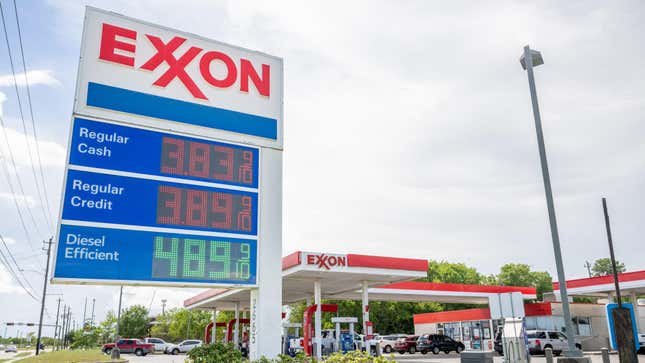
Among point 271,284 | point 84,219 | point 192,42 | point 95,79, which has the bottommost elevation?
Result: point 271,284

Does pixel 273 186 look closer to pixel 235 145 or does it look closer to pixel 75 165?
A: pixel 235 145

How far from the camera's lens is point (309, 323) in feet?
88.2

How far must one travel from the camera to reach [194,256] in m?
11.3

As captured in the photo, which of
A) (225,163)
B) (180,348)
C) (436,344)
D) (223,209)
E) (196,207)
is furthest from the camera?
(180,348)

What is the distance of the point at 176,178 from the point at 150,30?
416 cm

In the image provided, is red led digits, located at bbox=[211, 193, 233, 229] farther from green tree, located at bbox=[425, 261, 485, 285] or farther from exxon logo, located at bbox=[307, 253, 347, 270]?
green tree, located at bbox=[425, 261, 485, 285]

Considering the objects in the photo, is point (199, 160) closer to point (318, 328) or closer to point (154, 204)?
point (154, 204)

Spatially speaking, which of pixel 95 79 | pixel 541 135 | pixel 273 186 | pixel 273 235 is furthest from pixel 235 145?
pixel 541 135

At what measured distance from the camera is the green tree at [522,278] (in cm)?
8838

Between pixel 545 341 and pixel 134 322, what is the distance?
2507 inches

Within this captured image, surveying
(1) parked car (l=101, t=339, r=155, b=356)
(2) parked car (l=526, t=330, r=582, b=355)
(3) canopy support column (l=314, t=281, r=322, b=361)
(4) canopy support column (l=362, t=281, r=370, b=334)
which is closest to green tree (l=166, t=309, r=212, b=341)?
(1) parked car (l=101, t=339, r=155, b=356)

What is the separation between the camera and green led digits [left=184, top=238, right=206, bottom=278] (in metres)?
11.1

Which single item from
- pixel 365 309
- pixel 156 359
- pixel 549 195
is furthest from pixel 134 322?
pixel 549 195

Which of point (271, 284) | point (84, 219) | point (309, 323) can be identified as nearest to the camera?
point (84, 219)
